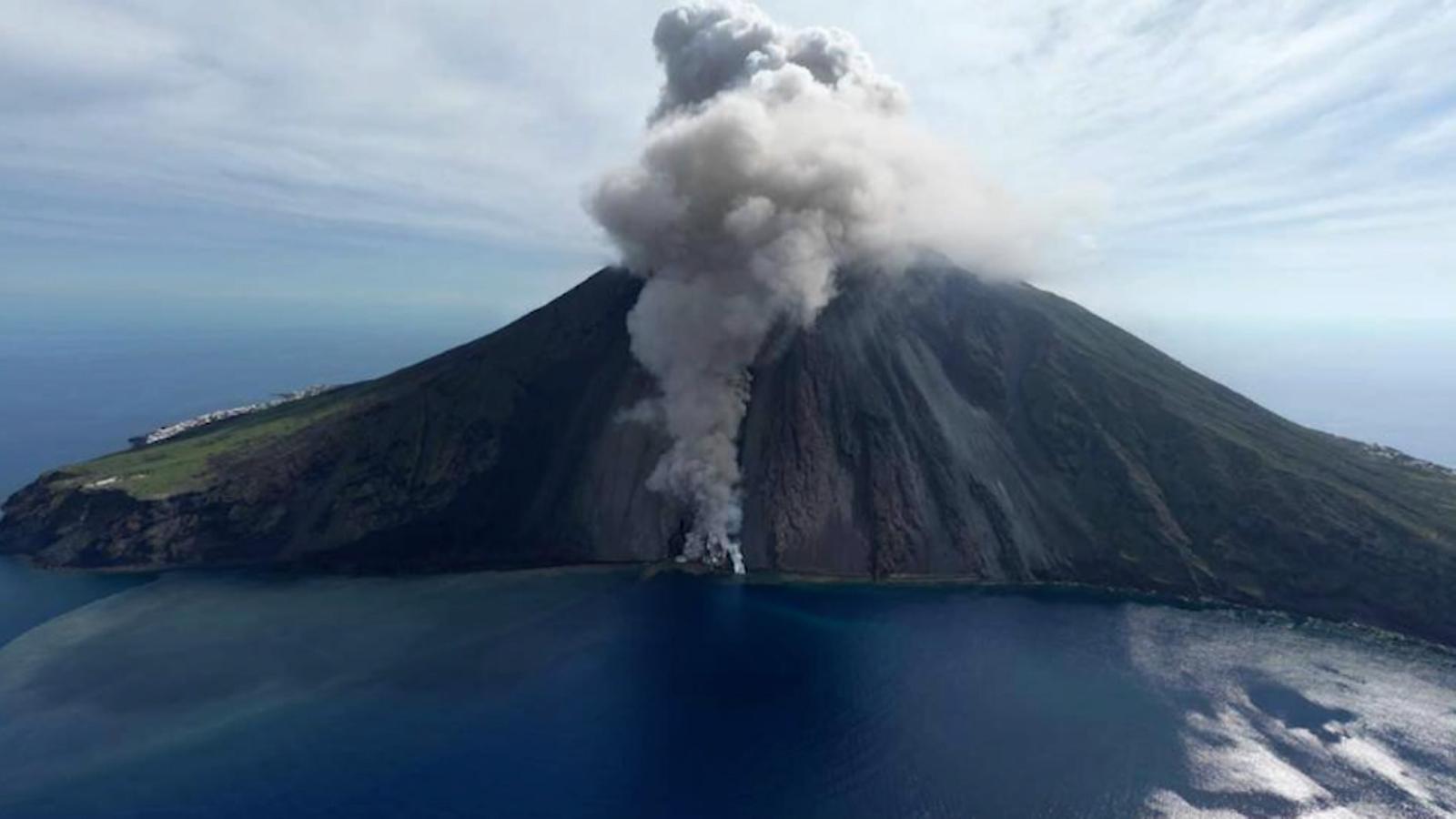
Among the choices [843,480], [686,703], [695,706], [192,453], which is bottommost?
[695,706]

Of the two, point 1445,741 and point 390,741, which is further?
point 1445,741

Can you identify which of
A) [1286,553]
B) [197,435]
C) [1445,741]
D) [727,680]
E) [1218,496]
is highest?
[197,435]

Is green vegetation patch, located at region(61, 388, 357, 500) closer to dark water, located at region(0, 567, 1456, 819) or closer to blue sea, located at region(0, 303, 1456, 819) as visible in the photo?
blue sea, located at region(0, 303, 1456, 819)

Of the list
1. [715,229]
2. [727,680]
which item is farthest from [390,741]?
[715,229]

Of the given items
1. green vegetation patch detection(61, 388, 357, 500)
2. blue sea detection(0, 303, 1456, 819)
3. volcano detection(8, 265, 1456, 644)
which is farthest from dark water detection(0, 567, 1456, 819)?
green vegetation patch detection(61, 388, 357, 500)

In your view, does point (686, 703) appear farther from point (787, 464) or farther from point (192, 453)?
point (192, 453)

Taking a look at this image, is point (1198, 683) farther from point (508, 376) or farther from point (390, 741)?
point (508, 376)

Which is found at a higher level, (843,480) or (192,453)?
(192,453)

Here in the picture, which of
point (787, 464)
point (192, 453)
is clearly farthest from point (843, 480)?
point (192, 453)
